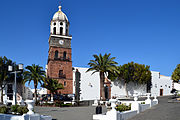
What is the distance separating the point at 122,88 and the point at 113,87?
8.27 ft

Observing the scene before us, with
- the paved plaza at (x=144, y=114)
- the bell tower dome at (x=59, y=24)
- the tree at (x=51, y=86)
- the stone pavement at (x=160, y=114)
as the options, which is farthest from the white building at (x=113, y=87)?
the stone pavement at (x=160, y=114)

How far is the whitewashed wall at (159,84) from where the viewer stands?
2067 inches

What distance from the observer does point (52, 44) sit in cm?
4134

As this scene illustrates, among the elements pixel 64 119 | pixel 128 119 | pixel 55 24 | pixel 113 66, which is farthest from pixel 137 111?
pixel 55 24

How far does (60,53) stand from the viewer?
41688 millimetres

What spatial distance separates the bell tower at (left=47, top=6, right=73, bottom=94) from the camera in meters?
40.7

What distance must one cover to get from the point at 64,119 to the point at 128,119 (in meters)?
4.26

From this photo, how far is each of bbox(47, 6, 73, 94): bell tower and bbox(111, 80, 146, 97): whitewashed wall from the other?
985 cm

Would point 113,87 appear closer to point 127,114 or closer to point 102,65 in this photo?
point 102,65

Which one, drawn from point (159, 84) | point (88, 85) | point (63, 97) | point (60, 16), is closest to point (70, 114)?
point (63, 97)

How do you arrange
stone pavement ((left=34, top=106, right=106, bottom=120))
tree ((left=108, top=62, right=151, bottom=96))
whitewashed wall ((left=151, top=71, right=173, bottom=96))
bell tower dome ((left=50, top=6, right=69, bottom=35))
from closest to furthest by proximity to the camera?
stone pavement ((left=34, top=106, right=106, bottom=120)) < bell tower dome ((left=50, top=6, right=69, bottom=35)) < tree ((left=108, top=62, right=151, bottom=96)) < whitewashed wall ((left=151, top=71, right=173, bottom=96))

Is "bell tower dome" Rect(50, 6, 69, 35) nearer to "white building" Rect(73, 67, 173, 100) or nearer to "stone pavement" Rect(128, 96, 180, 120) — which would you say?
"white building" Rect(73, 67, 173, 100)

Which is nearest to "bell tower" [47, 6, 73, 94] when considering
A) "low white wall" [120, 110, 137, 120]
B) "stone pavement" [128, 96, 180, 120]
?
"stone pavement" [128, 96, 180, 120]

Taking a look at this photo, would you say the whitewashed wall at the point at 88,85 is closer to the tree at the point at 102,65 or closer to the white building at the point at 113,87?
the white building at the point at 113,87
